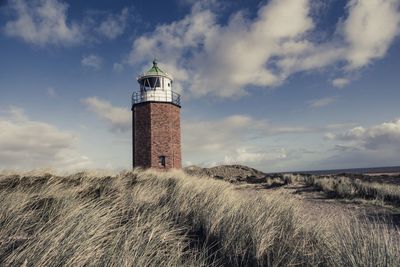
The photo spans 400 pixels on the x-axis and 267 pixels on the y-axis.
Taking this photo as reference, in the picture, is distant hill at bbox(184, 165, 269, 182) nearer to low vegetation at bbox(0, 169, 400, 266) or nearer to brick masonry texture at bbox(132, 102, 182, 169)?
brick masonry texture at bbox(132, 102, 182, 169)

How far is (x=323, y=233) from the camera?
4641 millimetres

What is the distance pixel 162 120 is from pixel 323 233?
750 inches

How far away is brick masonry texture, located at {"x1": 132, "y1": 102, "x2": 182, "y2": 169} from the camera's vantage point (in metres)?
22.5

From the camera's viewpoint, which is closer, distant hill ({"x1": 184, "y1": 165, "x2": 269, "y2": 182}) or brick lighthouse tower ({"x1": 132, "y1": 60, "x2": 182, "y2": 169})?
brick lighthouse tower ({"x1": 132, "y1": 60, "x2": 182, "y2": 169})

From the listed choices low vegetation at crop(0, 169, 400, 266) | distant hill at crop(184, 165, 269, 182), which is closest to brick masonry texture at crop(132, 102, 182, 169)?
distant hill at crop(184, 165, 269, 182)

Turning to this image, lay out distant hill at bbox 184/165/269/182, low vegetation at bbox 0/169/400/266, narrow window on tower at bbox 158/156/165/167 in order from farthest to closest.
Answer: distant hill at bbox 184/165/269/182 < narrow window on tower at bbox 158/156/165/167 < low vegetation at bbox 0/169/400/266

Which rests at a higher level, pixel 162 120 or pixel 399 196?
pixel 162 120

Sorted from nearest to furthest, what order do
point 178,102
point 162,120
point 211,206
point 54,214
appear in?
point 54,214 < point 211,206 < point 162,120 < point 178,102

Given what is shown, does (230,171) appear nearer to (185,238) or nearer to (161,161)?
(161,161)

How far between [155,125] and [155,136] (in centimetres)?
82

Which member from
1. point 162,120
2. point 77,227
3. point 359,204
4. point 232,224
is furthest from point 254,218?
point 162,120

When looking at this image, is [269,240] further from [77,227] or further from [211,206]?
[77,227]

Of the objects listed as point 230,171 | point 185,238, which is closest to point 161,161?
point 230,171

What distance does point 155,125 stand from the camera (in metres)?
22.8
